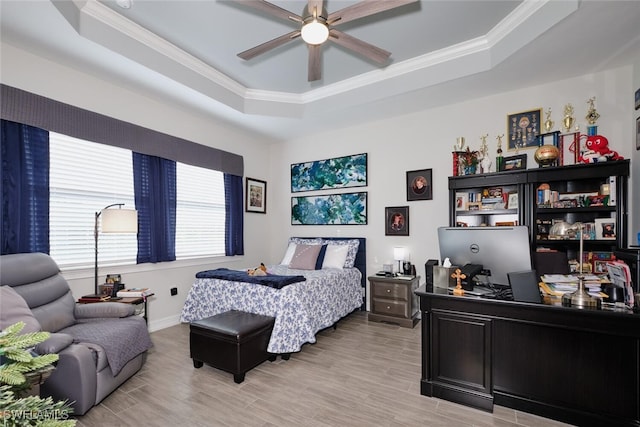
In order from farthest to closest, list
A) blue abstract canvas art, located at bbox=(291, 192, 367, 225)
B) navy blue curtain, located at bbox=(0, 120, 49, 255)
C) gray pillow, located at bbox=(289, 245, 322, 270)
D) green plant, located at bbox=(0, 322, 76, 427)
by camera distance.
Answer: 1. blue abstract canvas art, located at bbox=(291, 192, 367, 225)
2. gray pillow, located at bbox=(289, 245, 322, 270)
3. navy blue curtain, located at bbox=(0, 120, 49, 255)
4. green plant, located at bbox=(0, 322, 76, 427)

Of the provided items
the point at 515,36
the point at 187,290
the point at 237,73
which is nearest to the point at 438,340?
the point at 515,36

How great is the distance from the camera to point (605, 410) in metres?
1.84

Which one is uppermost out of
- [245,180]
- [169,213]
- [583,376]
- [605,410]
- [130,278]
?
[245,180]

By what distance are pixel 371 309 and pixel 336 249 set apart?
0.97 metres

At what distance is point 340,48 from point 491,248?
2480 millimetres

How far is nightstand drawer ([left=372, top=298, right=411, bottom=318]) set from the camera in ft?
12.8

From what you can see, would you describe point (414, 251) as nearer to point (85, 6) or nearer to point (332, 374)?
point (332, 374)

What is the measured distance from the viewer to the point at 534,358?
2016 mm

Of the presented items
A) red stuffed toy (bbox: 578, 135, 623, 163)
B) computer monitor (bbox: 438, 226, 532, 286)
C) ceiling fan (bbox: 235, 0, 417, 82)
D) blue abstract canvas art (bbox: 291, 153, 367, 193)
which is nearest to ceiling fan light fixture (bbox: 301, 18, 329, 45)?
ceiling fan (bbox: 235, 0, 417, 82)

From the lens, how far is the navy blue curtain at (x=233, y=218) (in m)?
4.79

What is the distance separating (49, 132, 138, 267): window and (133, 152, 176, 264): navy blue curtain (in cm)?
9

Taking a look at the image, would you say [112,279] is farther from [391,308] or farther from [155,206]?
[391,308]

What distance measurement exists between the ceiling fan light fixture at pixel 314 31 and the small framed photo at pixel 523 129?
9.01ft

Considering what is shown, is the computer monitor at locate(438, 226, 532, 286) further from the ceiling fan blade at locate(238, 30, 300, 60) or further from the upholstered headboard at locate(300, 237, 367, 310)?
the upholstered headboard at locate(300, 237, 367, 310)
